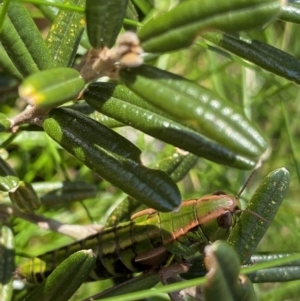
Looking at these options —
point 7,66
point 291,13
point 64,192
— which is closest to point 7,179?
point 64,192

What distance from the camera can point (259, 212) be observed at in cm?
94

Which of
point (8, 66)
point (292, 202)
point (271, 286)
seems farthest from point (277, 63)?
point (271, 286)

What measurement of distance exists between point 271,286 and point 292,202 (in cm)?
32

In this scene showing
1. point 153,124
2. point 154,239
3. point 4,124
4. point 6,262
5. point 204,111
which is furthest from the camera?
point 6,262

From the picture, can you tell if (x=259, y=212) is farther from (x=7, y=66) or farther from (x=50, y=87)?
(x=7, y=66)

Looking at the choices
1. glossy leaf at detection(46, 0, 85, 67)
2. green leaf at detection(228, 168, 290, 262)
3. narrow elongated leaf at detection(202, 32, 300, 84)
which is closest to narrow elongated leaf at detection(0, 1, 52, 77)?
glossy leaf at detection(46, 0, 85, 67)

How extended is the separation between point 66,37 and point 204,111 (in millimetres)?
353

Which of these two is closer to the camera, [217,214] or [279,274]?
[217,214]

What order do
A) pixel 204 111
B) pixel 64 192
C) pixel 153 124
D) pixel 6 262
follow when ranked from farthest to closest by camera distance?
1. pixel 64 192
2. pixel 6 262
3. pixel 153 124
4. pixel 204 111

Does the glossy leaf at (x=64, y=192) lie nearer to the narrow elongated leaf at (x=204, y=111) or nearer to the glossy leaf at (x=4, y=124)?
the glossy leaf at (x=4, y=124)

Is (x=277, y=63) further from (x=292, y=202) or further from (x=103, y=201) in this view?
(x=292, y=202)

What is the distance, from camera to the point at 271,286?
6.20ft

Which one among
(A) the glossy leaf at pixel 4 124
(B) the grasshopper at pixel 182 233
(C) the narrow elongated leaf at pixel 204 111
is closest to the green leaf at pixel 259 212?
(B) the grasshopper at pixel 182 233

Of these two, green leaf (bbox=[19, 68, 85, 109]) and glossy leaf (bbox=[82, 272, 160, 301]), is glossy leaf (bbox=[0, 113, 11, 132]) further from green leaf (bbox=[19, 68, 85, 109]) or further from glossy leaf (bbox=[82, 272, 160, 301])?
glossy leaf (bbox=[82, 272, 160, 301])
